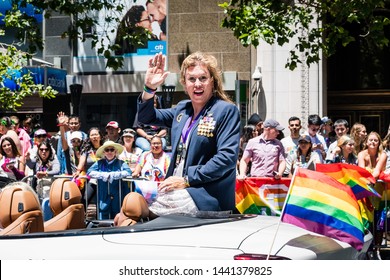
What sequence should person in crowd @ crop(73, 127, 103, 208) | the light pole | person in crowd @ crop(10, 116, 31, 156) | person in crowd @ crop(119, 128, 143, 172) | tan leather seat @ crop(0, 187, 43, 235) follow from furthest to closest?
the light pole → person in crowd @ crop(10, 116, 31, 156) → person in crowd @ crop(119, 128, 143, 172) → person in crowd @ crop(73, 127, 103, 208) → tan leather seat @ crop(0, 187, 43, 235)

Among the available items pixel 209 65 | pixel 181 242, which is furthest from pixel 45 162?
pixel 181 242

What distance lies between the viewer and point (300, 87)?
Answer: 2192 cm

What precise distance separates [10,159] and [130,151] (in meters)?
2.09

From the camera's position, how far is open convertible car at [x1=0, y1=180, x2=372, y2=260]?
4410mm

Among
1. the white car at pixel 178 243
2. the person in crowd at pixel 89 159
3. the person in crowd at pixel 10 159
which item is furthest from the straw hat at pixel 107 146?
the white car at pixel 178 243

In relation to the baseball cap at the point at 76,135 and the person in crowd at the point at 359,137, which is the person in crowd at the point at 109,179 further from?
the person in crowd at the point at 359,137

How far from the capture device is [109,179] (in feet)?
42.5

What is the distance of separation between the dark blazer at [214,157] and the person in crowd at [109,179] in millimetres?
7096

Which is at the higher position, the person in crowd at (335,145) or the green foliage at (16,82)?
the green foliage at (16,82)

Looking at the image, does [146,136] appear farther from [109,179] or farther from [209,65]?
[209,65]

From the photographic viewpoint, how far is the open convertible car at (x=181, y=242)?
441 cm

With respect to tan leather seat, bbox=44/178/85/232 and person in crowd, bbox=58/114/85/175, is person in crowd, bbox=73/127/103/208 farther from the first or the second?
tan leather seat, bbox=44/178/85/232

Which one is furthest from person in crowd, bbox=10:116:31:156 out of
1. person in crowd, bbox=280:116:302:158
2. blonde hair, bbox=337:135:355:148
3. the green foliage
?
blonde hair, bbox=337:135:355:148

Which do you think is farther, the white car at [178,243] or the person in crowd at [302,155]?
the person in crowd at [302,155]
